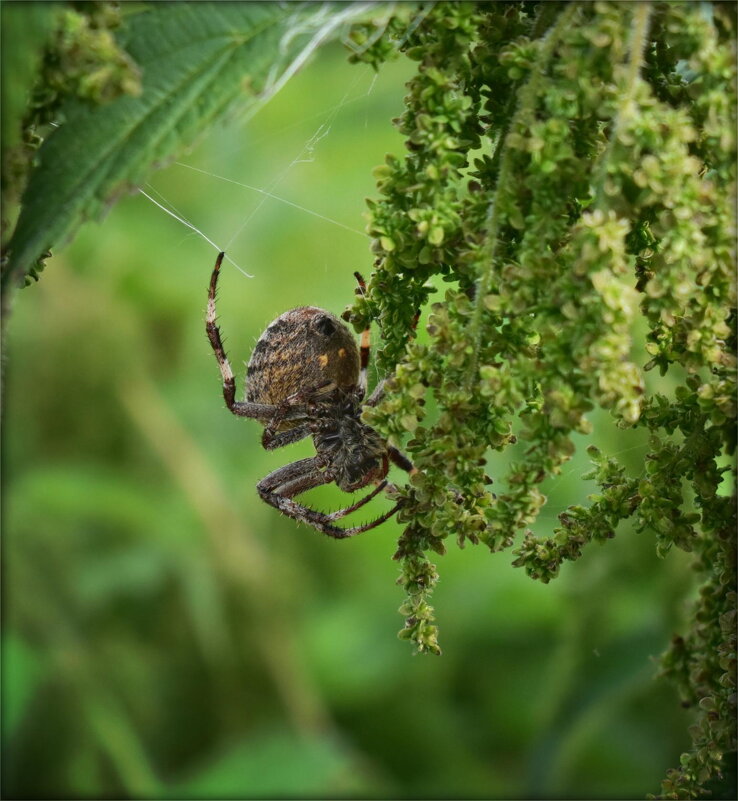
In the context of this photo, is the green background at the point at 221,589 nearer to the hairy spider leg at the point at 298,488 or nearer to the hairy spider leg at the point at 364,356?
the hairy spider leg at the point at 298,488

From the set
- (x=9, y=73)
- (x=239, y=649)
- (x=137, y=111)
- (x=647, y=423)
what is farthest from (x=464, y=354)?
(x=239, y=649)

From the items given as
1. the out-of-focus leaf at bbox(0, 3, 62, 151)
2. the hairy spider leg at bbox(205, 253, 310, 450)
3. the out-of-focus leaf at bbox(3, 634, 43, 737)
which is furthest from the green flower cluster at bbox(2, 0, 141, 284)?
the out-of-focus leaf at bbox(3, 634, 43, 737)

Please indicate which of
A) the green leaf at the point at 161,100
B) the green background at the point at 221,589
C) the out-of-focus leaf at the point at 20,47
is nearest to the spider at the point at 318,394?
the green background at the point at 221,589

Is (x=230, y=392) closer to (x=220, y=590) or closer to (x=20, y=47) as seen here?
(x=220, y=590)

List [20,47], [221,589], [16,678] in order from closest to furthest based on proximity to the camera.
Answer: [20,47], [16,678], [221,589]

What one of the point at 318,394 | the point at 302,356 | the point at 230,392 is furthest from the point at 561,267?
the point at 230,392

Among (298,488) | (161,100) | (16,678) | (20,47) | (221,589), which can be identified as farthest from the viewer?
(221,589)

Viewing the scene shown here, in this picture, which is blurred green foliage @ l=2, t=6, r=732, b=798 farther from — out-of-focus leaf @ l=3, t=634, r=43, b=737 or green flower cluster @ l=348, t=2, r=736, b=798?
green flower cluster @ l=348, t=2, r=736, b=798
